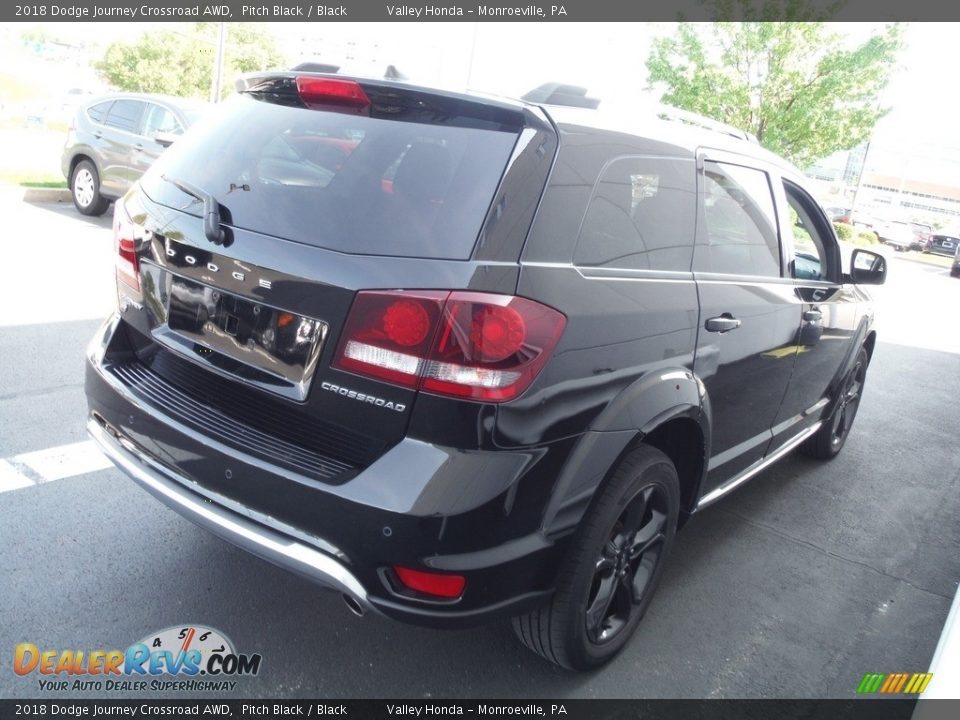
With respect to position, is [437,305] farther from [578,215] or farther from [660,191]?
[660,191]

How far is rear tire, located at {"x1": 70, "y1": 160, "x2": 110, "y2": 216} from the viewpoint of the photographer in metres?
11.0

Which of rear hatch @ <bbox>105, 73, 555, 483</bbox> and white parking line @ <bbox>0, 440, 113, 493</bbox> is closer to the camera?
rear hatch @ <bbox>105, 73, 555, 483</bbox>

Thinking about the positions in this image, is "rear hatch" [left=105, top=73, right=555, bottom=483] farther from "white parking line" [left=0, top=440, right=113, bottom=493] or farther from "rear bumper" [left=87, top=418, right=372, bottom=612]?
"white parking line" [left=0, top=440, right=113, bottom=493]

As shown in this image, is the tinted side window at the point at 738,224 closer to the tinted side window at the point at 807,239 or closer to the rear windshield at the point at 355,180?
the tinted side window at the point at 807,239

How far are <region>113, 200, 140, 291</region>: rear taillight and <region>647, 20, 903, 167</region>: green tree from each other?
806 inches

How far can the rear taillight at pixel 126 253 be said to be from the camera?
9.02 ft

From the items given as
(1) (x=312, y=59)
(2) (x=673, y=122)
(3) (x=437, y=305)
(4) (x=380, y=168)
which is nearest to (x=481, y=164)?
(4) (x=380, y=168)

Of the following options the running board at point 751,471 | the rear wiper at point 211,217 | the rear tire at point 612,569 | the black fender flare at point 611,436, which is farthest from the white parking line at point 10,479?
the running board at point 751,471

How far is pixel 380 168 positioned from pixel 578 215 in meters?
0.60

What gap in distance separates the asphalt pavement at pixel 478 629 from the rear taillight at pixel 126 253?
111 cm

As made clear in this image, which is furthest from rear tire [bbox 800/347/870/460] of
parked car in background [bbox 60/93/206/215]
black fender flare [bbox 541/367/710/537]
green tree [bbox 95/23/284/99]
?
green tree [bbox 95/23/284/99]

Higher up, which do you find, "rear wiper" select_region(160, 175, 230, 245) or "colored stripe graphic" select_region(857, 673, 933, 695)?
"rear wiper" select_region(160, 175, 230, 245)

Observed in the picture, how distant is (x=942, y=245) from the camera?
128 ft

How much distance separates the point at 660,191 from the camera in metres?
2.89
